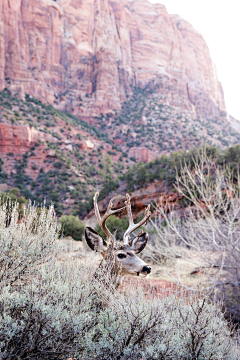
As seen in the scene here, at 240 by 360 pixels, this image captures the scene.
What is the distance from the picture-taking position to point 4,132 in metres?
40.1

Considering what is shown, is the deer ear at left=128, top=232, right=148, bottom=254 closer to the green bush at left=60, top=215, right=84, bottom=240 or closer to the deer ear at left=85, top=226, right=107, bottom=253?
the deer ear at left=85, top=226, right=107, bottom=253

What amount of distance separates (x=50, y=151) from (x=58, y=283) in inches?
1577

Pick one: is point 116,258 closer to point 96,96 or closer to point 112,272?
point 112,272

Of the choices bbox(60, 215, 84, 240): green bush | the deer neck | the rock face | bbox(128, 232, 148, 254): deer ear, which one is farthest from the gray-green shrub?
the rock face

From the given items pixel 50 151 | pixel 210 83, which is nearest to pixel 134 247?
pixel 50 151

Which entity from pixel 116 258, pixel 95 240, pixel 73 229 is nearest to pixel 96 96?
pixel 73 229

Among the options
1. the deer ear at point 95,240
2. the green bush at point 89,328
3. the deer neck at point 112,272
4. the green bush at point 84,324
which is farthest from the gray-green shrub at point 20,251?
the deer neck at point 112,272

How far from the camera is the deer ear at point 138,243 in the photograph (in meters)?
4.02

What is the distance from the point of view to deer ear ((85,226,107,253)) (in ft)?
12.3

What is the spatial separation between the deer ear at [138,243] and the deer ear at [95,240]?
0.48 meters

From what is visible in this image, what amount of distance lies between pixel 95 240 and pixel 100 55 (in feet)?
252

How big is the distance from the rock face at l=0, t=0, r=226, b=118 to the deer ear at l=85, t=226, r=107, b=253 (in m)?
53.7

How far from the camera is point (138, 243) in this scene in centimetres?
407

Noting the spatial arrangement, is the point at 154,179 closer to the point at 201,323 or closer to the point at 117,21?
the point at 201,323
